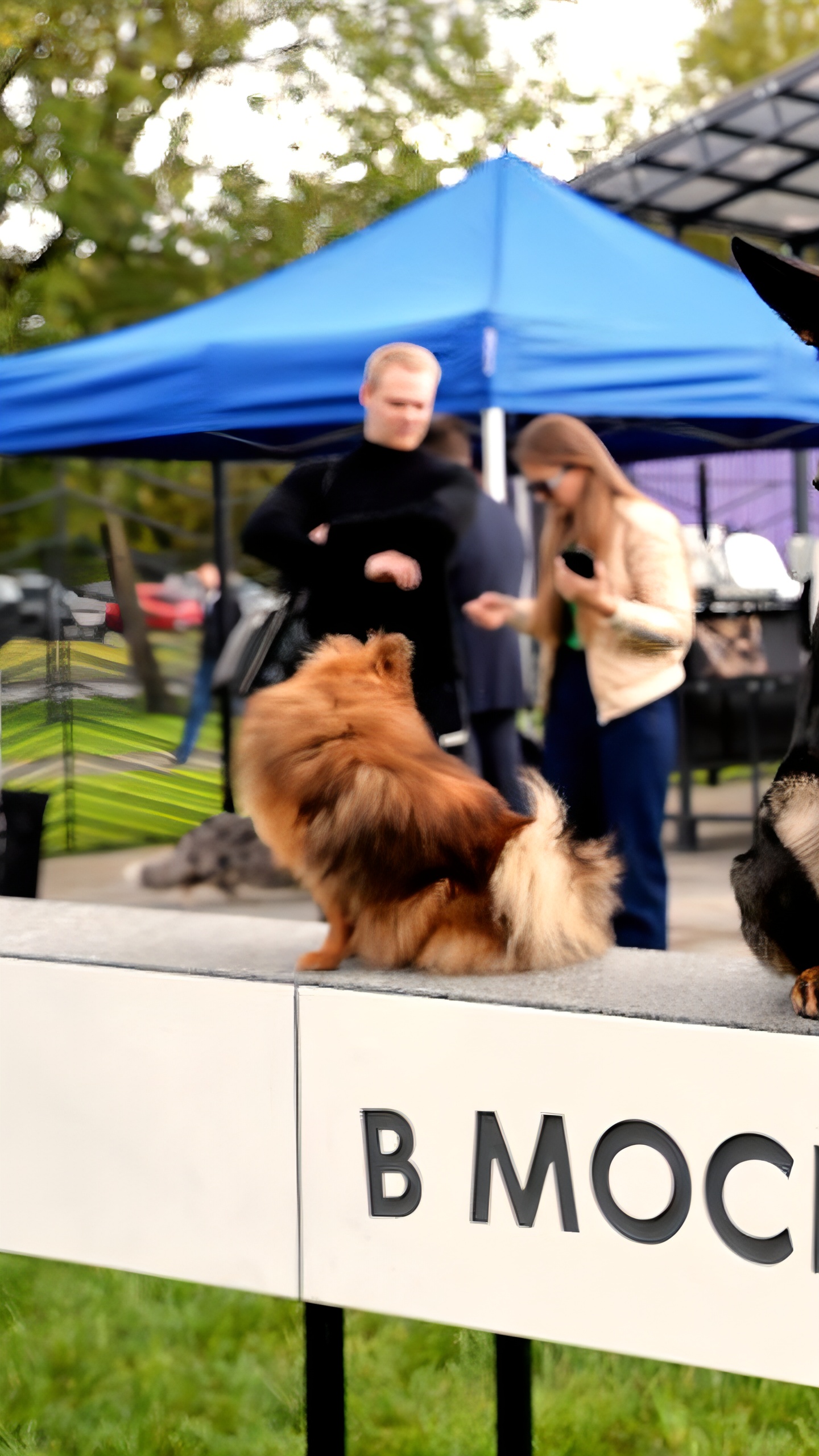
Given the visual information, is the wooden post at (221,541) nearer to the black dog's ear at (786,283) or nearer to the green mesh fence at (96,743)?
the green mesh fence at (96,743)

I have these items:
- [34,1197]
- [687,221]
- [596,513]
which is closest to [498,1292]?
[34,1197]

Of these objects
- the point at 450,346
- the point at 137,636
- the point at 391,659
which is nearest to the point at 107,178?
the point at 450,346

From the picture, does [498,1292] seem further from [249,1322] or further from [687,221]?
[687,221]

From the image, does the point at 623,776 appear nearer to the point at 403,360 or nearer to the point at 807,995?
the point at 403,360

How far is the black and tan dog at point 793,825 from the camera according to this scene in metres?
1.66

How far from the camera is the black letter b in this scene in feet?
5.56

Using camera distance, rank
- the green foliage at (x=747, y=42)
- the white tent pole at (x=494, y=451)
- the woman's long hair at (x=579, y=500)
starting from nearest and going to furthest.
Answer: the woman's long hair at (x=579, y=500) → the white tent pole at (x=494, y=451) → the green foliage at (x=747, y=42)

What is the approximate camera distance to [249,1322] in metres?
2.93

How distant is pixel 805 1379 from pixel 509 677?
10.8 ft

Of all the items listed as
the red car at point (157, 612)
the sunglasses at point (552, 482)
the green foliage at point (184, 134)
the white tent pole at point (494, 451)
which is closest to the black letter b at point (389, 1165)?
the red car at point (157, 612)

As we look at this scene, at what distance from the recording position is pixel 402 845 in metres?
1.97

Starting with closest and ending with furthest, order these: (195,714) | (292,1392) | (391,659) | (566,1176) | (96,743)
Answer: (566,1176), (391,659), (96,743), (292,1392), (195,714)

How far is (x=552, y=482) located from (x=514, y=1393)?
7.76 ft

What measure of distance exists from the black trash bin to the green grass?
869 mm
